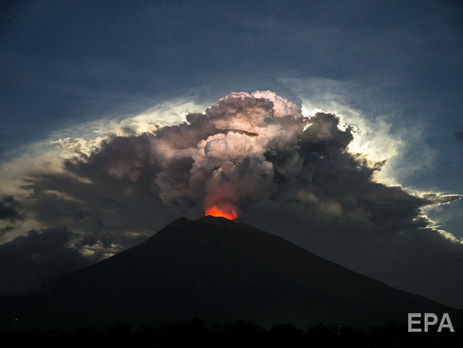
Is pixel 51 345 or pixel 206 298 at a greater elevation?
pixel 206 298

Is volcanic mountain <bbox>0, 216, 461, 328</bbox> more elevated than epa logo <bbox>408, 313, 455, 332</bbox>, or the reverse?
volcanic mountain <bbox>0, 216, 461, 328</bbox>

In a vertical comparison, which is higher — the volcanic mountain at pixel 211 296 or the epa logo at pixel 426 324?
the volcanic mountain at pixel 211 296

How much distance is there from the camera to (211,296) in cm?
16700

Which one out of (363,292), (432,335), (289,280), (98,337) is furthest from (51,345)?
(363,292)

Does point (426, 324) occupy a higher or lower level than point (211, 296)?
lower

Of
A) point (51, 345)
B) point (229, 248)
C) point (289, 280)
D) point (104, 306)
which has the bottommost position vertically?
point (51, 345)

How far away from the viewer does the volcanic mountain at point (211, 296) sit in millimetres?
154750

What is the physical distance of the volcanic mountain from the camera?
508ft

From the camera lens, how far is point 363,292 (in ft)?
608

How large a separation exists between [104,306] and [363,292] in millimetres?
97139

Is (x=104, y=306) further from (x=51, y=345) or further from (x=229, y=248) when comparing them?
(x=51, y=345)

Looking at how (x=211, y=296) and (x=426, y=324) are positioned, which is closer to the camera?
(x=426, y=324)

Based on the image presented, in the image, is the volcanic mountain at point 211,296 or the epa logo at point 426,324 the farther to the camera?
the volcanic mountain at point 211,296

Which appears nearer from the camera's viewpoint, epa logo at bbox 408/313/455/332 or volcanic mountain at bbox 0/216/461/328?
epa logo at bbox 408/313/455/332
